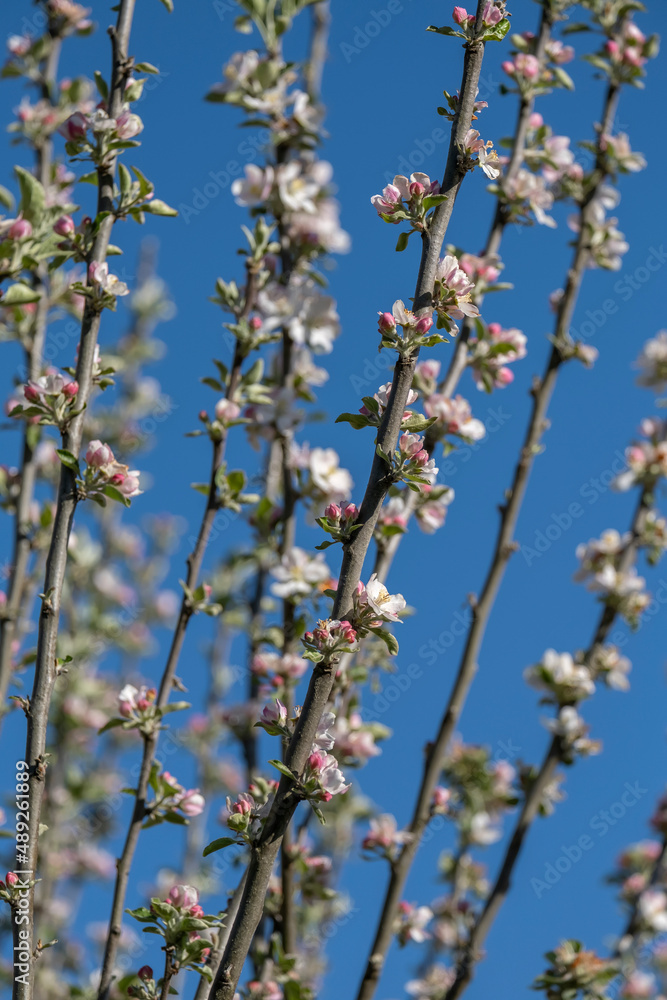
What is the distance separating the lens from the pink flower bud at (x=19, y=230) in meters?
2.38

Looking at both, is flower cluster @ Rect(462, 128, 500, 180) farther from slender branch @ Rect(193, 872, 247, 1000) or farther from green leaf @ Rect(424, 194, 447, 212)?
slender branch @ Rect(193, 872, 247, 1000)

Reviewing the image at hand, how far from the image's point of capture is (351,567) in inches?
71.5

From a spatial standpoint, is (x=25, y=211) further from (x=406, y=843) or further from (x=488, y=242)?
(x=406, y=843)

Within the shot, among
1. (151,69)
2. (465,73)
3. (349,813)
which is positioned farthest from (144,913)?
(349,813)

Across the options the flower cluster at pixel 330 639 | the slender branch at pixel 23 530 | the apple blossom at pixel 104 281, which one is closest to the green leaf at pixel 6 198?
the slender branch at pixel 23 530

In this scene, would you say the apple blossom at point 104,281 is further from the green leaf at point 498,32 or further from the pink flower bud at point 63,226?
the green leaf at point 498,32

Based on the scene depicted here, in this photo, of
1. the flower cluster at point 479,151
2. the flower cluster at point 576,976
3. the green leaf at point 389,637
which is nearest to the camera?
the green leaf at point 389,637

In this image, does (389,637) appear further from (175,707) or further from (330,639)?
(175,707)

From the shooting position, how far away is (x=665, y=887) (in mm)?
4332

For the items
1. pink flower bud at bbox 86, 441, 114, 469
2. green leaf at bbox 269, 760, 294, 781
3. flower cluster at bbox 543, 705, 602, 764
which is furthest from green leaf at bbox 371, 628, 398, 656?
flower cluster at bbox 543, 705, 602, 764

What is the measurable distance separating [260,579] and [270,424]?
78cm

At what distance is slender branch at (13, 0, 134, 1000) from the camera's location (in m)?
1.94

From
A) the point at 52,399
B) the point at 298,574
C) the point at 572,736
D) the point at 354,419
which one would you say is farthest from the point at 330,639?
the point at 572,736

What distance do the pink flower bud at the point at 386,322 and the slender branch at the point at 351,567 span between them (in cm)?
7
